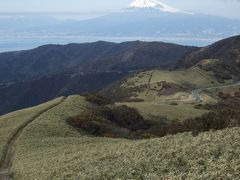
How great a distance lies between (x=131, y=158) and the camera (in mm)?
25828

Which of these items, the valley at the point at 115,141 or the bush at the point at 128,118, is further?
the bush at the point at 128,118

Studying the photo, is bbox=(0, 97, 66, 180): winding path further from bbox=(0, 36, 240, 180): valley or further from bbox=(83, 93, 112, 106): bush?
bbox=(83, 93, 112, 106): bush

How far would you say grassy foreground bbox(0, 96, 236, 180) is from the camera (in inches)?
752

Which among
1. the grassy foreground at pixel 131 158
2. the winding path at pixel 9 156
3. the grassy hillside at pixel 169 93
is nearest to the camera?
the grassy foreground at pixel 131 158

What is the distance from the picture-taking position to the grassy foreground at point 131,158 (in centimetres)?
1909

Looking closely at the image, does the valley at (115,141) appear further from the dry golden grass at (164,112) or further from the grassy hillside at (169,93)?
the grassy hillside at (169,93)

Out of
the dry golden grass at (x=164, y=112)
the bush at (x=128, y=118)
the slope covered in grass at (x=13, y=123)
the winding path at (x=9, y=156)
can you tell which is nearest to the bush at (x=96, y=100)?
the dry golden grass at (x=164, y=112)

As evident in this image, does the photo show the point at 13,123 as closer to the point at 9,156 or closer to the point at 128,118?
the point at 9,156

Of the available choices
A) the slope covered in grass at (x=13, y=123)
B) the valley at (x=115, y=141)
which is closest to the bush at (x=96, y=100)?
the valley at (x=115, y=141)

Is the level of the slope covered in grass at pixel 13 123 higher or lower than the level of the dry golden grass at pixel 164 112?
higher

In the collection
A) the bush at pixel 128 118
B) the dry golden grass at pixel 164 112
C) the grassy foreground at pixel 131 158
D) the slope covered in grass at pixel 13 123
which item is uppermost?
the grassy foreground at pixel 131 158

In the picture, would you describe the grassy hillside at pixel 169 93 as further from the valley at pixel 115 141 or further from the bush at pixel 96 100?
the bush at pixel 96 100

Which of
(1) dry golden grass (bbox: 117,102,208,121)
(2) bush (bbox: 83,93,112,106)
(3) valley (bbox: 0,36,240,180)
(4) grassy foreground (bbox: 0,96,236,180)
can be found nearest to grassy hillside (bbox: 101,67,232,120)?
(1) dry golden grass (bbox: 117,102,208,121)

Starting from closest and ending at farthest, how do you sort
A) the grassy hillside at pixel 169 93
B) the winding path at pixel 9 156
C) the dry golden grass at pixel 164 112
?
the winding path at pixel 9 156 → the dry golden grass at pixel 164 112 → the grassy hillside at pixel 169 93
